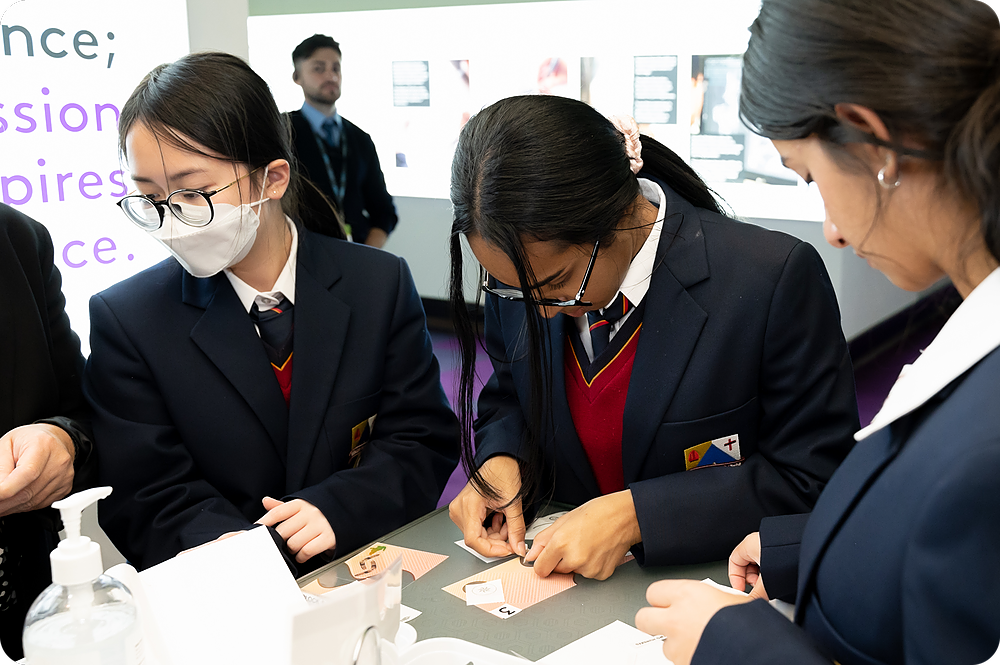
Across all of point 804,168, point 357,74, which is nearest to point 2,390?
point 804,168

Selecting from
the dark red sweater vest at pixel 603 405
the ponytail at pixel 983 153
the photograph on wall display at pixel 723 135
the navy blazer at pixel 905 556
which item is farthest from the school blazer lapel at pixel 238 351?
the photograph on wall display at pixel 723 135

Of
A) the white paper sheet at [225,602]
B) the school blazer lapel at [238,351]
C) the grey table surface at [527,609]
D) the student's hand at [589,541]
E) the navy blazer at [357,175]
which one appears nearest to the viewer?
the white paper sheet at [225,602]

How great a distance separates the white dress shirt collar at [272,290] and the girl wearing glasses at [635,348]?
42cm

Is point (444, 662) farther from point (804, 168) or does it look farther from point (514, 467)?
point (804, 168)

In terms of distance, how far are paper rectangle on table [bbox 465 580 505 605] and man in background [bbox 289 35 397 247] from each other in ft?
10.6

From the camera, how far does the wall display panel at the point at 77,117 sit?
1961mm

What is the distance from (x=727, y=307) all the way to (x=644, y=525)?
392 millimetres

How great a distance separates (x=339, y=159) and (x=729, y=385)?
3.37 meters

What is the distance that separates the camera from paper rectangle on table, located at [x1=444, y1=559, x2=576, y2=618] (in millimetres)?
1215

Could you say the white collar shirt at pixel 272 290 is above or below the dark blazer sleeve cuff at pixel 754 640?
above

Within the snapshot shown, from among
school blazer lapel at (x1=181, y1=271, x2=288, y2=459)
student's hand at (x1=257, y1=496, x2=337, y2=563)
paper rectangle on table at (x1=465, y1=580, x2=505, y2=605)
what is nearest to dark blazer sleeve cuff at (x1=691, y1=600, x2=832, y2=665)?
paper rectangle on table at (x1=465, y1=580, x2=505, y2=605)

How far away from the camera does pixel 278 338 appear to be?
5.44ft

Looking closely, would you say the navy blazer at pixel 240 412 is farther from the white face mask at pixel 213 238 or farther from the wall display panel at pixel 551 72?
the wall display panel at pixel 551 72

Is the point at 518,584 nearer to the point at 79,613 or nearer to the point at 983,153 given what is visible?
the point at 79,613
